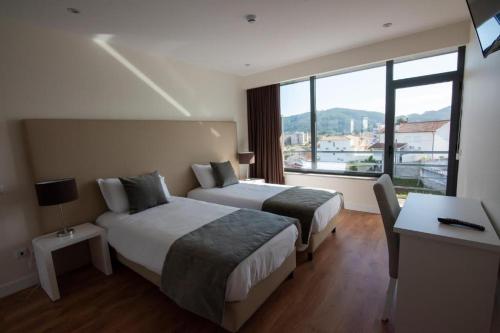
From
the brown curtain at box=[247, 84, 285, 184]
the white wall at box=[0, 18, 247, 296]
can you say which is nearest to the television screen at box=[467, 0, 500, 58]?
the brown curtain at box=[247, 84, 285, 184]

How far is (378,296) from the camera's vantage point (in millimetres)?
2004

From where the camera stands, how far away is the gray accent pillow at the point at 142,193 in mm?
2670

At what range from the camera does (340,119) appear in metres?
4.18

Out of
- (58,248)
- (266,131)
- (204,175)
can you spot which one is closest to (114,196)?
(58,248)

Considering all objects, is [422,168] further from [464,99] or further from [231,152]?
[231,152]

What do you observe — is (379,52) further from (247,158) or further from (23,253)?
(23,253)

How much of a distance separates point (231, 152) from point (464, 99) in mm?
3596

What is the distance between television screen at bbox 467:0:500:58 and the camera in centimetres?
120

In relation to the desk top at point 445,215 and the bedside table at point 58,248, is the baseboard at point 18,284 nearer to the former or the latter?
the bedside table at point 58,248

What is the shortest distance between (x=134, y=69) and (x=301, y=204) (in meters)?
2.84

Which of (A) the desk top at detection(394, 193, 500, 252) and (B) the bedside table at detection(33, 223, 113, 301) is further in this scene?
(B) the bedside table at detection(33, 223, 113, 301)

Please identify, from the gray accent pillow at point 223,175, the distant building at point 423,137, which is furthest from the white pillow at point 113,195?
the distant building at point 423,137

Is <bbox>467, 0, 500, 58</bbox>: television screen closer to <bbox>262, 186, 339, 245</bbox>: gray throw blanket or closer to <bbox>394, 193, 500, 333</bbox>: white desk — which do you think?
<bbox>394, 193, 500, 333</bbox>: white desk

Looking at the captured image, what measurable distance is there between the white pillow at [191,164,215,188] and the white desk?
9.33 ft
